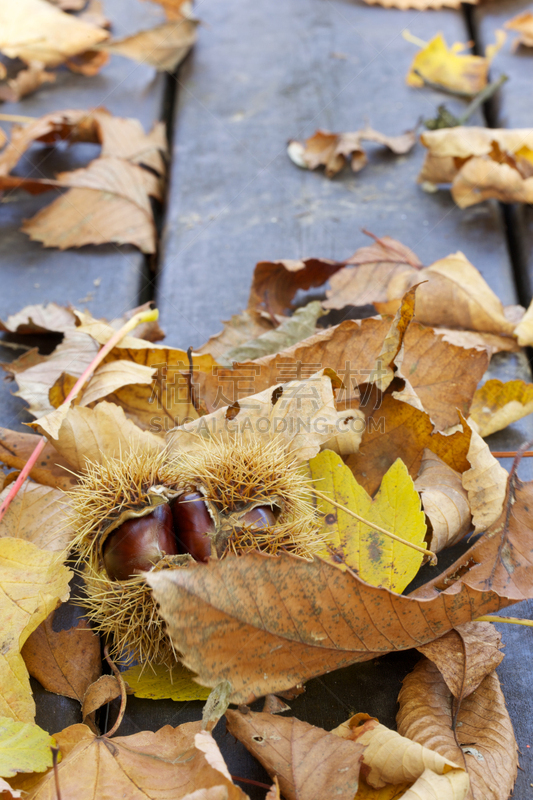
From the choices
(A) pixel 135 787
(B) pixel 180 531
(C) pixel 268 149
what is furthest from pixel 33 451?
(C) pixel 268 149

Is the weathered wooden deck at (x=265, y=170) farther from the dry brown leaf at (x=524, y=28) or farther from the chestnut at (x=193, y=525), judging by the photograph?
the chestnut at (x=193, y=525)

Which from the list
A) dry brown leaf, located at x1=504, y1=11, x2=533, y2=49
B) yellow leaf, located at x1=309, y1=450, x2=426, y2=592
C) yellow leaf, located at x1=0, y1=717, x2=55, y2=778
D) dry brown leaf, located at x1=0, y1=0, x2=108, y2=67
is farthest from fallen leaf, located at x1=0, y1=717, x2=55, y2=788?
dry brown leaf, located at x1=504, y1=11, x2=533, y2=49

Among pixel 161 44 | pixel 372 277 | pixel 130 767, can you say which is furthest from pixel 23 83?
pixel 130 767

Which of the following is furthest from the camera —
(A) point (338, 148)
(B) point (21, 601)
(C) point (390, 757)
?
(A) point (338, 148)

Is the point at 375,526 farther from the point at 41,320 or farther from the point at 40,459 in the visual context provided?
the point at 41,320

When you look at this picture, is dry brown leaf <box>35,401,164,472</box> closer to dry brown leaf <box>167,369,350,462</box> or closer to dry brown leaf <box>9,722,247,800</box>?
dry brown leaf <box>167,369,350,462</box>

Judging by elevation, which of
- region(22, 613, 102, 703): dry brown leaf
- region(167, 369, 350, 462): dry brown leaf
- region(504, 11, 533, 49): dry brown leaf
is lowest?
region(22, 613, 102, 703): dry brown leaf

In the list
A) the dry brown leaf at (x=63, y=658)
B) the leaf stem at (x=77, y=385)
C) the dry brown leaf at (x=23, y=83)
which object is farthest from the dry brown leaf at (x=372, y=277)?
the dry brown leaf at (x=23, y=83)
